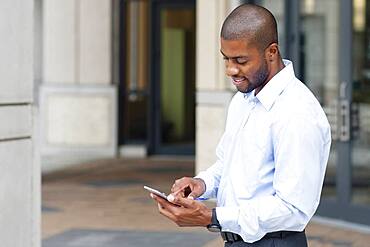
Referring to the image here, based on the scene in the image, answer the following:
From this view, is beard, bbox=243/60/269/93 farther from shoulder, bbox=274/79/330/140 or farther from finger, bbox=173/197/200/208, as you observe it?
finger, bbox=173/197/200/208

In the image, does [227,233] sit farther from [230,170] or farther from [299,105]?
[299,105]

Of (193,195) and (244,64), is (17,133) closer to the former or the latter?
(193,195)

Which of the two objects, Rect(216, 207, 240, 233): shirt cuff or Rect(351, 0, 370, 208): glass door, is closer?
Rect(216, 207, 240, 233): shirt cuff

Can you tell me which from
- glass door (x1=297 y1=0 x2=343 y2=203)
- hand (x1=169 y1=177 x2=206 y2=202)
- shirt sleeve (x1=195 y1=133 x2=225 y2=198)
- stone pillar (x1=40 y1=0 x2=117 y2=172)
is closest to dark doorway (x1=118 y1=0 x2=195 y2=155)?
stone pillar (x1=40 y1=0 x2=117 y2=172)

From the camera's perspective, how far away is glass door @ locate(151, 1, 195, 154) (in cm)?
1703

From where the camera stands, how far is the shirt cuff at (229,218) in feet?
9.88

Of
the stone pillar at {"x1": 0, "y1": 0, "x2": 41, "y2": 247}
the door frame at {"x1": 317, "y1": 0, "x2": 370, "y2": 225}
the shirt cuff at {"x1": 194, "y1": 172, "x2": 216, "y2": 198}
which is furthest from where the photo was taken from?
the door frame at {"x1": 317, "y1": 0, "x2": 370, "y2": 225}

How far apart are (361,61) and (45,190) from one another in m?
5.13

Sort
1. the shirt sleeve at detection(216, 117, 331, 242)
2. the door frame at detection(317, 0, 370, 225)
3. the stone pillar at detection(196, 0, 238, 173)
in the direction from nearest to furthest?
the shirt sleeve at detection(216, 117, 331, 242) < the door frame at detection(317, 0, 370, 225) < the stone pillar at detection(196, 0, 238, 173)

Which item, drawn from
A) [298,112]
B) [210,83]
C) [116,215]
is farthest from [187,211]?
[210,83]

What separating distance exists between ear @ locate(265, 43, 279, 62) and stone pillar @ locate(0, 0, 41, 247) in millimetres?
3144

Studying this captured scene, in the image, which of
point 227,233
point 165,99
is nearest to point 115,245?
point 227,233

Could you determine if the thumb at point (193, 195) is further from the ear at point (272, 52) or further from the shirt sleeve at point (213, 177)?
the ear at point (272, 52)

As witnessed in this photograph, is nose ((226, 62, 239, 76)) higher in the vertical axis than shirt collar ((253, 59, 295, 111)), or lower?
higher
